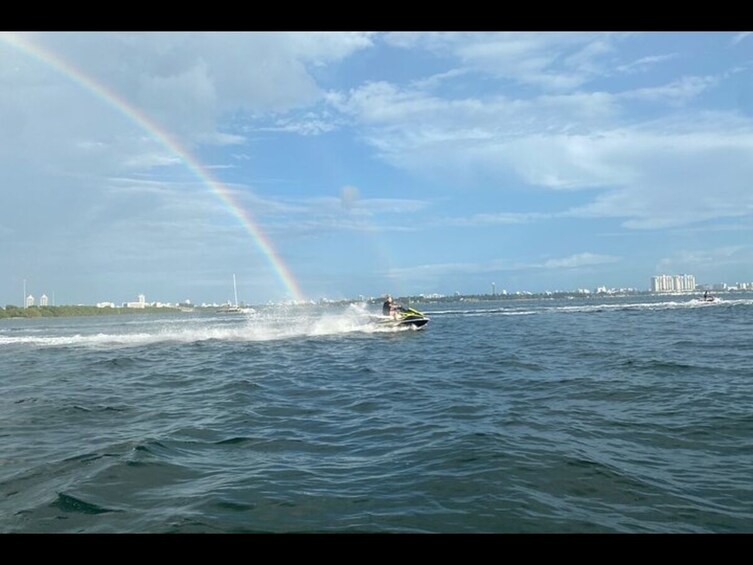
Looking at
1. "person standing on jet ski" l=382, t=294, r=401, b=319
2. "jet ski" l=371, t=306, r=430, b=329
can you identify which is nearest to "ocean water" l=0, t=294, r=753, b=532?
"jet ski" l=371, t=306, r=430, b=329

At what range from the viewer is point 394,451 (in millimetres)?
8125

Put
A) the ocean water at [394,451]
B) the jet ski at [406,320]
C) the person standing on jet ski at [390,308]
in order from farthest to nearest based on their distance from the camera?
the person standing on jet ski at [390,308]
the jet ski at [406,320]
the ocean water at [394,451]

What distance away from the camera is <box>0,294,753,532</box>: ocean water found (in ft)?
18.5

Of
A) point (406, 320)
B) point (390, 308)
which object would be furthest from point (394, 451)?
point (390, 308)

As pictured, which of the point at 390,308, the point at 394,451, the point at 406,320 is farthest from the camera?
the point at 390,308

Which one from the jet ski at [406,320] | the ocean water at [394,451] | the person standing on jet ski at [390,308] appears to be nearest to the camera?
the ocean water at [394,451]

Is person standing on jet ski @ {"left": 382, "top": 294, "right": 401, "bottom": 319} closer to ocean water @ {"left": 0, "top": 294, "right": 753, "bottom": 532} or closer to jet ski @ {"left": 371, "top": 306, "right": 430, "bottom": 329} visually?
jet ski @ {"left": 371, "top": 306, "right": 430, "bottom": 329}

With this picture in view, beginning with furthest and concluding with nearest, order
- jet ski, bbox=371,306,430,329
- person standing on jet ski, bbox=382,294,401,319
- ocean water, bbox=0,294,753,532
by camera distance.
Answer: person standing on jet ski, bbox=382,294,401,319 → jet ski, bbox=371,306,430,329 → ocean water, bbox=0,294,753,532

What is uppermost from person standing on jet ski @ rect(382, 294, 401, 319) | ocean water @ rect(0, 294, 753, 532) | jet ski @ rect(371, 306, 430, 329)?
person standing on jet ski @ rect(382, 294, 401, 319)

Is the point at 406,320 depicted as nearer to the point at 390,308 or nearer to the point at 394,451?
the point at 390,308

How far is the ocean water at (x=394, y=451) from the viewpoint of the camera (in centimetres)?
564

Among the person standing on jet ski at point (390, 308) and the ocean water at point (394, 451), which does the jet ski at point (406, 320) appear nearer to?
the person standing on jet ski at point (390, 308)

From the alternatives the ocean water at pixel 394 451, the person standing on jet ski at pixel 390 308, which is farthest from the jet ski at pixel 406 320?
the ocean water at pixel 394 451
